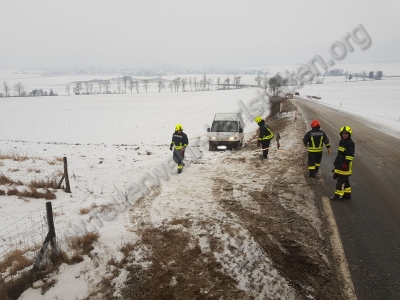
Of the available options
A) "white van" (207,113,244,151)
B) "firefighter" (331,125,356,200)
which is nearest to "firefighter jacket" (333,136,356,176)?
"firefighter" (331,125,356,200)

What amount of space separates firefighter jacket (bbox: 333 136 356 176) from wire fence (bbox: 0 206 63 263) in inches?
277

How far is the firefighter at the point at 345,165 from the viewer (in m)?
6.40

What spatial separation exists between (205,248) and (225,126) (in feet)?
36.0

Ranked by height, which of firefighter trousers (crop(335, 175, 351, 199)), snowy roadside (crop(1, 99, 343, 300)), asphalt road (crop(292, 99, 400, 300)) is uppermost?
firefighter trousers (crop(335, 175, 351, 199))

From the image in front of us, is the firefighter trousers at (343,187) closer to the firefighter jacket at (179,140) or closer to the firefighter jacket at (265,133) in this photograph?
the firefighter jacket at (265,133)

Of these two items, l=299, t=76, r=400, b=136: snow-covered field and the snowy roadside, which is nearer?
the snowy roadside

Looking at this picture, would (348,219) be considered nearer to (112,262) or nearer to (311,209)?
(311,209)

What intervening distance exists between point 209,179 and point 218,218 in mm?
2824

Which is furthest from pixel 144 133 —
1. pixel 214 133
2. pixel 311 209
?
pixel 311 209

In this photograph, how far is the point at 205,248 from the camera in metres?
4.83

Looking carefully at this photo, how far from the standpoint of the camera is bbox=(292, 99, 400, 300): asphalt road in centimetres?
381

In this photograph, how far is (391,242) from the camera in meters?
4.71

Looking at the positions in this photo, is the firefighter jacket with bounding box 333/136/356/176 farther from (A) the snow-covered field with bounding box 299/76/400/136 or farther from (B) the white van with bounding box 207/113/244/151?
(A) the snow-covered field with bounding box 299/76/400/136

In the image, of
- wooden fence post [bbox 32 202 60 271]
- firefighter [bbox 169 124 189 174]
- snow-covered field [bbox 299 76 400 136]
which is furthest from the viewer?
snow-covered field [bbox 299 76 400 136]
